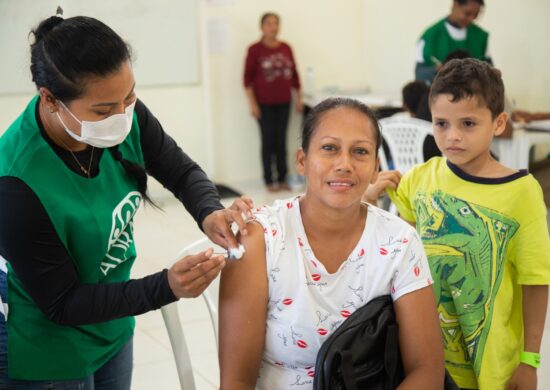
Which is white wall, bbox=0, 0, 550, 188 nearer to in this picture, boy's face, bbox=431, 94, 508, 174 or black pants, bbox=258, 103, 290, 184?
black pants, bbox=258, 103, 290, 184

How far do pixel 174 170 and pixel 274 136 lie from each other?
4655 mm

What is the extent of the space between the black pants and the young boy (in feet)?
15.2

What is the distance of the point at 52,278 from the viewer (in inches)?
53.2

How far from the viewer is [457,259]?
1.64 metres

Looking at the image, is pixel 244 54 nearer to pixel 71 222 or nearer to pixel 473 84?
pixel 473 84

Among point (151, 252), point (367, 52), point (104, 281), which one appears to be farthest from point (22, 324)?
point (367, 52)

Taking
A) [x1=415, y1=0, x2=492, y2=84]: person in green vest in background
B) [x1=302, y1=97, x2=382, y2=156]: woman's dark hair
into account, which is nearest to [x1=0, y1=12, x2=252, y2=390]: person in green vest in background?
[x1=302, y1=97, x2=382, y2=156]: woman's dark hair

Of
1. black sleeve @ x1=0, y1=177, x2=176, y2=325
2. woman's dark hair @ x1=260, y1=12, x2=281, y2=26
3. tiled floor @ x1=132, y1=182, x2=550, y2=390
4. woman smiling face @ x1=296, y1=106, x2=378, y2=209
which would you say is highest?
woman's dark hair @ x1=260, y1=12, x2=281, y2=26

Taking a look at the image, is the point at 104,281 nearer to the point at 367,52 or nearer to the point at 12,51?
the point at 12,51

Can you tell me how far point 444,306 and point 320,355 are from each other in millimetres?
430

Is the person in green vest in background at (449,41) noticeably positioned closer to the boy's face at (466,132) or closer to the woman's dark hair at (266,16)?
the woman's dark hair at (266,16)

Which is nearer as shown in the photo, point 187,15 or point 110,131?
point 110,131

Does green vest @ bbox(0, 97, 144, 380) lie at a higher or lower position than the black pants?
higher

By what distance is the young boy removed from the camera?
160cm
